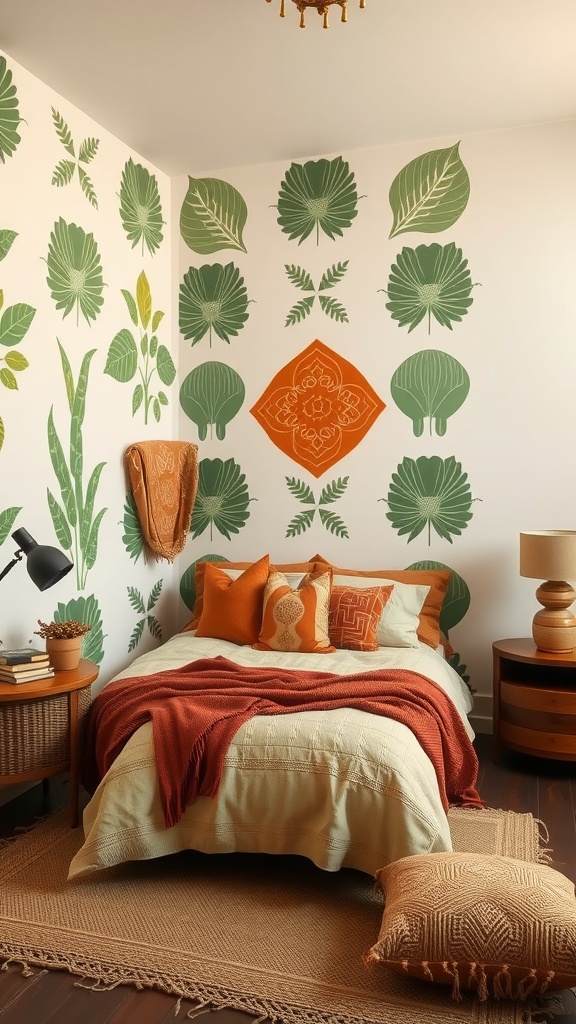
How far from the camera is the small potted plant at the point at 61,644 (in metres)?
3.18

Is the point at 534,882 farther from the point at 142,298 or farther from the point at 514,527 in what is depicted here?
the point at 142,298

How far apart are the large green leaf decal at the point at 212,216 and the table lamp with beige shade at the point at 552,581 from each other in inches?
90.5

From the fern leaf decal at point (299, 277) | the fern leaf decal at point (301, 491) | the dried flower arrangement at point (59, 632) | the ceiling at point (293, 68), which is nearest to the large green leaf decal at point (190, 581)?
the fern leaf decal at point (301, 491)

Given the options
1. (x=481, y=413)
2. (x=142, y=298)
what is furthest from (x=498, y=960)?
(x=142, y=298)

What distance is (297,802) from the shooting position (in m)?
2.61

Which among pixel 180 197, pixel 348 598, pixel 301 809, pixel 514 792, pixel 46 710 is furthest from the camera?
pixel 180 197

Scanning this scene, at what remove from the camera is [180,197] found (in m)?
4.67

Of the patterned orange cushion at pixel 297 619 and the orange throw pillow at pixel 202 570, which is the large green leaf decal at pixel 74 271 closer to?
the orange throw pillow at pixel 202 570

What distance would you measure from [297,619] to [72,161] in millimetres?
2301

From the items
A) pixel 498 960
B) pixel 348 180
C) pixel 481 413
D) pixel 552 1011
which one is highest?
pixel 348 180

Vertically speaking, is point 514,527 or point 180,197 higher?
point 180,197

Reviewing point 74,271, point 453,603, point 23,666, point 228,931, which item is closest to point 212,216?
point 74,271

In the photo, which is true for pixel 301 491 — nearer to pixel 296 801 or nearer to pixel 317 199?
pixel 317 199

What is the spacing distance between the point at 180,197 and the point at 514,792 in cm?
358
